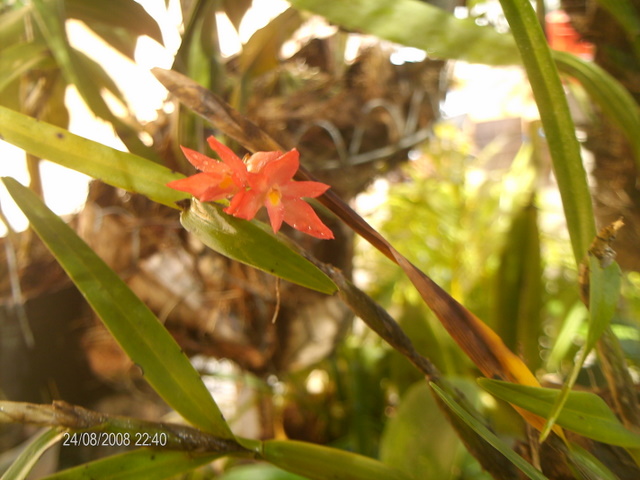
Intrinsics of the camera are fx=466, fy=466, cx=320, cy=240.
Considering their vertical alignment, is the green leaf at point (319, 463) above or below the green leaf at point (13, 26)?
below

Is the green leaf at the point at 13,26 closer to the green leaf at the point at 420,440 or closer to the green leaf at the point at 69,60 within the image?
the green leaf at the point at 69,60

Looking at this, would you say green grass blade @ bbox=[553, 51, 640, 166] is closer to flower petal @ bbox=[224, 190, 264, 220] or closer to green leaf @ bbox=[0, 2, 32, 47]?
flower petal @ bbox=[224, 190, 264, 220]

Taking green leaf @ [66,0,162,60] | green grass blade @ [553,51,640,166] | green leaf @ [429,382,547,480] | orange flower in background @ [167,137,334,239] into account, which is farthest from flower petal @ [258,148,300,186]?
green leaf @ [66,0,162,60]

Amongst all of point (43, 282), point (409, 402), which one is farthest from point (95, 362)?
point (409, 402)

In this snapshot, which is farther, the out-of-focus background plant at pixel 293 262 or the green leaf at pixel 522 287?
the green leaf at pixel 522 287

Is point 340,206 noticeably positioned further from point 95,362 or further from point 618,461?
point 95,362

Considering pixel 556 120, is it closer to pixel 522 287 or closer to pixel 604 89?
pixel 604 89

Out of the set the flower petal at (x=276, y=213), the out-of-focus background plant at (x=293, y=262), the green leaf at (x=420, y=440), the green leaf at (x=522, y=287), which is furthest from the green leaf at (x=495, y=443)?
the green leaf at (x=522, y=287)
